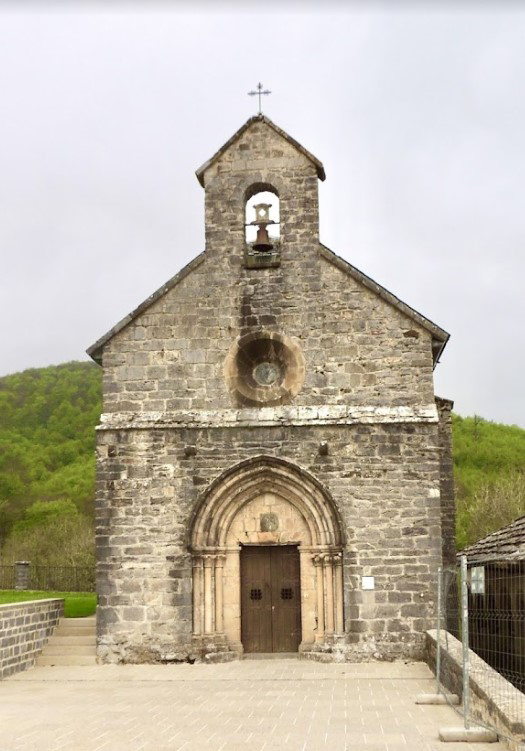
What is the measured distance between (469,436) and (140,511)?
38675 mm

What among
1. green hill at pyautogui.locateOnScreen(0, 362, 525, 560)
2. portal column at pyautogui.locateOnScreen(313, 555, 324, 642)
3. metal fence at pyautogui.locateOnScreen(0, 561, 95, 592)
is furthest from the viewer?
green hill at pyautogui.locateOnScreen(0, 362, 525, 560)

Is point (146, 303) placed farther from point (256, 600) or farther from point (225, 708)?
point (225, 708)

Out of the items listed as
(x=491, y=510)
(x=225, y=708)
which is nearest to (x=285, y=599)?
(x=225, y=708)

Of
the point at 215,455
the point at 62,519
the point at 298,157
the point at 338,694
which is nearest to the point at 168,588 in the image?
the point at 215,455

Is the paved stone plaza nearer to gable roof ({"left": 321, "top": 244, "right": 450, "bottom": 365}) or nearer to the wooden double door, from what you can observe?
the wooden double door

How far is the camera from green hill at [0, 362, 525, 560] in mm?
37219

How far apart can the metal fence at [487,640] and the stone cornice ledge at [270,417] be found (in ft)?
8.78

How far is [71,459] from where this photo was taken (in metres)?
46.5

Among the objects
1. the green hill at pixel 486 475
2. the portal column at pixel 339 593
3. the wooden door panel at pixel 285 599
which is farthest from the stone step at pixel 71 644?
the green hill at pixel 486 475

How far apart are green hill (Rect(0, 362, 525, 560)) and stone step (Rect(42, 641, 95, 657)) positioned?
20623mm

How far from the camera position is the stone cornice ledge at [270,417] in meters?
14.5

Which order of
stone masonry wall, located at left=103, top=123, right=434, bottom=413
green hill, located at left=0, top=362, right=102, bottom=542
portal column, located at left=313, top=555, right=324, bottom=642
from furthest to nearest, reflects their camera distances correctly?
green hill, located at left=0, top=362, right=102, bottom=542 < stone masonry wall, located at left=103, top=123, right=434, bottom=413 < portal column, located at left=313, top=555, right=324, bottom=642

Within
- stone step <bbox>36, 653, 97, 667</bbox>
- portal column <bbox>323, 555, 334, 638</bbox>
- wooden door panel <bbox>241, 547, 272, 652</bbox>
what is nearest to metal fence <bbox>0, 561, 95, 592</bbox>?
stone step <bbox>36, 653, 97, 667</bbox>

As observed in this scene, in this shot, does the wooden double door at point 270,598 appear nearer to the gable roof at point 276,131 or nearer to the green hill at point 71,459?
the gable roof at point 276,131
